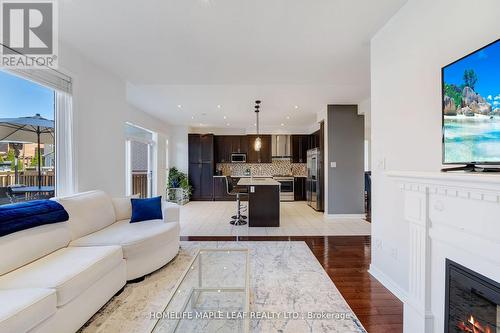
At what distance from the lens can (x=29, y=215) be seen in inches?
76.9

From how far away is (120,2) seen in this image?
199cm

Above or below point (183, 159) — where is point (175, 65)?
above

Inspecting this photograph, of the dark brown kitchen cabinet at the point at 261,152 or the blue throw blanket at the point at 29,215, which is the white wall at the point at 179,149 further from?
the blue throw blanket at the point at 29,215

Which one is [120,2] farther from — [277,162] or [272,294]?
[277,162]

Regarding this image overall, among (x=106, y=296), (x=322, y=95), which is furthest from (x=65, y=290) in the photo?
(x=322, y=95)

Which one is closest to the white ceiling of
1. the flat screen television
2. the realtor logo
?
the realtor logo

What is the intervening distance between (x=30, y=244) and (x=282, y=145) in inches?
284

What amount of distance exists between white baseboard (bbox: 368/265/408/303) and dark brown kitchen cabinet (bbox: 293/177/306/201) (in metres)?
5.31

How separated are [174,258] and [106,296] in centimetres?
106

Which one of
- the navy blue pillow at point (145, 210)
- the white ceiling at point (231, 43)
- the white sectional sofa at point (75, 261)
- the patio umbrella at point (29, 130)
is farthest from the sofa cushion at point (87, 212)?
the white ceiling at point (231, 43)

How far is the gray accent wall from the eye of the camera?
17.7ft

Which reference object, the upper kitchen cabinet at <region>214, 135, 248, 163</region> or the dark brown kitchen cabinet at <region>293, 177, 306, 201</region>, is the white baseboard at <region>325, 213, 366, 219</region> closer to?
the dark brown kitchen cabinet at <region>293, 177, 306, 201</region>

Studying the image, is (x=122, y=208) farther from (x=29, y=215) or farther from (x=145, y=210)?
(x=29, y=215)

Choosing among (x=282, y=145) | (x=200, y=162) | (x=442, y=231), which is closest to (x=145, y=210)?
(x=442, y=231)
